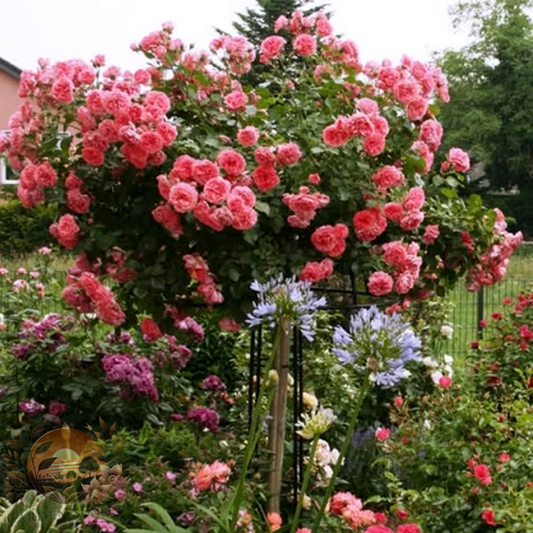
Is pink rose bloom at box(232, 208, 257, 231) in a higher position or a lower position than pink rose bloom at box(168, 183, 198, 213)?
lower

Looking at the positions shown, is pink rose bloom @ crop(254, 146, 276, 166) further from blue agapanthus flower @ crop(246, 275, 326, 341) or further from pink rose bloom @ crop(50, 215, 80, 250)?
blue agapanthus flower @ crop(246, 275, 326, 341)

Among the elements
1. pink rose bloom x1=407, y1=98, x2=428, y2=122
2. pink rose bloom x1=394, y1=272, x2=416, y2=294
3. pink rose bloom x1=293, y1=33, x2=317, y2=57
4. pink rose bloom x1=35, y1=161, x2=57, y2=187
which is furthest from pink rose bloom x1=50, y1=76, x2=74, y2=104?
pink rose bloom x1=394, y1=272, x2=416, y2=294

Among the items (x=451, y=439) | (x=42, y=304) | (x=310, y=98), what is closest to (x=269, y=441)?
(x=451, y=439)

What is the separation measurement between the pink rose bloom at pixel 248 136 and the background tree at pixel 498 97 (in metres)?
27.4

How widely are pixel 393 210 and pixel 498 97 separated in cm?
2830

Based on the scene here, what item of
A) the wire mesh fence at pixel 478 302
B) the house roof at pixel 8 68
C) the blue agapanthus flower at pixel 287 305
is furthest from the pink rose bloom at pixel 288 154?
the house roof at pixel 8 68

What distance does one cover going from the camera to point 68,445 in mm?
4027

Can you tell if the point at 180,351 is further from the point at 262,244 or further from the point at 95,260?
the point at 262,244

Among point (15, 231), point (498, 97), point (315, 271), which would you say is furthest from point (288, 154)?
point (498, 97)

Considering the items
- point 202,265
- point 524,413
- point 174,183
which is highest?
point 174,183

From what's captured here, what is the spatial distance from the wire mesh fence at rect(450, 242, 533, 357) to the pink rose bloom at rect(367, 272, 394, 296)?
2303 mm

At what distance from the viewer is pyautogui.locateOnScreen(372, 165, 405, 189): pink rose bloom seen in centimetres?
331

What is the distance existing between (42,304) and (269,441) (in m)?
3.66

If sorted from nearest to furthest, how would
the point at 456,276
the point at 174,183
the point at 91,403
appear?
the point at 174,183 → the point at 456,276 → the point at 91,403
